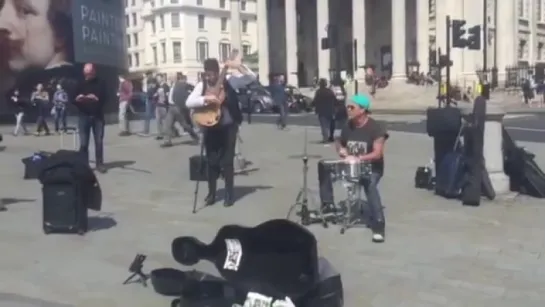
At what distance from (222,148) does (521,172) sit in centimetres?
404

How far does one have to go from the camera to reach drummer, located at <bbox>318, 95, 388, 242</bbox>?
8.05m

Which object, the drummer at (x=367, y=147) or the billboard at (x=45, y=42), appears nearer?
the drummer at (x=367, y=147)

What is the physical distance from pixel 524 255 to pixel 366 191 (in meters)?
1.63

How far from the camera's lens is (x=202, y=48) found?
105062 millimetres

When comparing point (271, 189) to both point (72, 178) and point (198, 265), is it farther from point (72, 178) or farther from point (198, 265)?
point (198, 265)

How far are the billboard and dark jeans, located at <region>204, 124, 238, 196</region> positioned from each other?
705 inches

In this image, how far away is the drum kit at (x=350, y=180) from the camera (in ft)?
26.7

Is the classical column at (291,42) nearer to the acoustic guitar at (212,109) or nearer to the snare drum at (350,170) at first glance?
the acoustic guitar at (212,109)

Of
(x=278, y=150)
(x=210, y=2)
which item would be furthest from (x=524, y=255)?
(x=210, y=2)

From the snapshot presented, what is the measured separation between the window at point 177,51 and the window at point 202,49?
244cm

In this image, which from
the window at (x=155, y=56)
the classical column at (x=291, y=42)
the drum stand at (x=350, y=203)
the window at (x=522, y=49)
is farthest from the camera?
the window at (x=155, y=56)

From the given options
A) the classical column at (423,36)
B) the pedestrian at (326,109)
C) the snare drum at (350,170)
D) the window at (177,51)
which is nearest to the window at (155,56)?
the window at (177,51)

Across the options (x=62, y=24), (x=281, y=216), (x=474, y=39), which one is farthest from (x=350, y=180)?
(x=62, y=24)

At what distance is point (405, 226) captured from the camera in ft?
29.2
